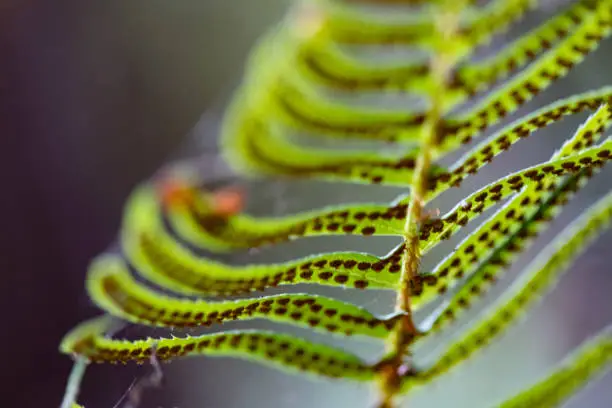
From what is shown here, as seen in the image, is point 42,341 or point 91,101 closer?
point 42,341

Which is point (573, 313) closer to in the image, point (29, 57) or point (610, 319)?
point (610, 319)

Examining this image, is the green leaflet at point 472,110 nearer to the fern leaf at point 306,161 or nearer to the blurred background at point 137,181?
the fern leaf at point 306,161

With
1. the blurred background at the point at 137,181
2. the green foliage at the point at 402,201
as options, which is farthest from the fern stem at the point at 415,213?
the blurred background at the point at 137,181

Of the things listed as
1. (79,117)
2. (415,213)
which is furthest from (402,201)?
(79,117)

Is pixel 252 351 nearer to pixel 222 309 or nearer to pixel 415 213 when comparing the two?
pixel 222 309

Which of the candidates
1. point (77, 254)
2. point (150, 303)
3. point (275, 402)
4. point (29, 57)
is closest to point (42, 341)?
point (77, 254)

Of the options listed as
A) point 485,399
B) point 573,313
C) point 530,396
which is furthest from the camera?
point 573,313
